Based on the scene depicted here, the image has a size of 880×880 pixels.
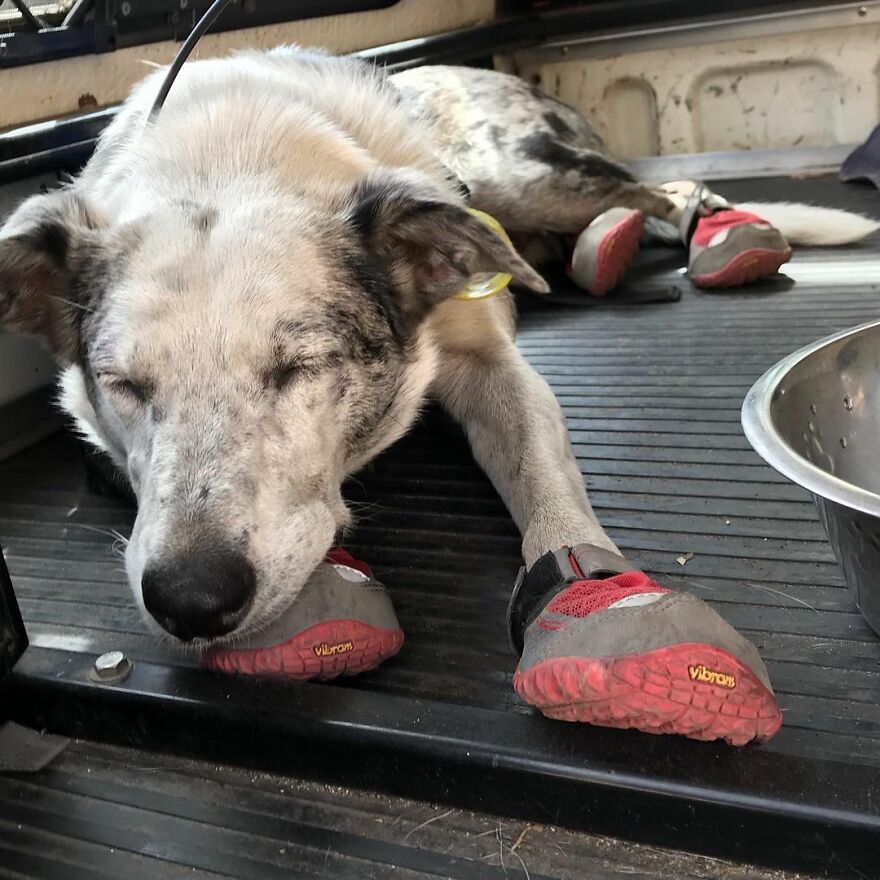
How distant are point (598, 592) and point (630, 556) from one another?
393 millimetres

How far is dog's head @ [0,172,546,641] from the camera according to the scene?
124cm

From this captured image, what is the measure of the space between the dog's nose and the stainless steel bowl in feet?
2.22

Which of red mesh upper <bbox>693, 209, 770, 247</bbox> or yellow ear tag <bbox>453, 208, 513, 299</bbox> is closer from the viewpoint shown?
yellow ear tag <bbox>453, 208, 513, 299</bbox>

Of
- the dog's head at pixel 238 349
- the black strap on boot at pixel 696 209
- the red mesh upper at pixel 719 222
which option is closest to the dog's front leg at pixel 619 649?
the dog's head at pixel 238 349

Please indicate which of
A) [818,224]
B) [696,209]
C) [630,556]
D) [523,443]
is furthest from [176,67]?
[818,224]

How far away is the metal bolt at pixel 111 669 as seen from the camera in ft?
4.57

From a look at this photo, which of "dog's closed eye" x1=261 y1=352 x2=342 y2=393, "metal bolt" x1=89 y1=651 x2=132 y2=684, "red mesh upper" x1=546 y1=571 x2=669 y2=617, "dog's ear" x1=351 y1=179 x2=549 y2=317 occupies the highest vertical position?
"dog's ear" x1=351 y1=179 x2=549 y2=317

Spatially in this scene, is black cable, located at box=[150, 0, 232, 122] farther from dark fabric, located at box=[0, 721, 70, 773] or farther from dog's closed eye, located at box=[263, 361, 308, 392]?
dark fabric, located at box=[0, 721, 70, 773]

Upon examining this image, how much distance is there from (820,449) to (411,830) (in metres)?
0.83

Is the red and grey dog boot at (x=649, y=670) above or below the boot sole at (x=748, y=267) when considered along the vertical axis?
above

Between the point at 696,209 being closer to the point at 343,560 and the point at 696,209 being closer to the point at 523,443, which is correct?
the point at 523,443

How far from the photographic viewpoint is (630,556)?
5.25 feet

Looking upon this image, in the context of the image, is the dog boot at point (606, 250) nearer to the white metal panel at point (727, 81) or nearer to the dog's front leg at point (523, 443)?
the dog's front leg at point (523, 443)

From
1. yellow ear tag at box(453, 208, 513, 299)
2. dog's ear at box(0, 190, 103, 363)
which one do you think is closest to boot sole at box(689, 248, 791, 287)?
yellow ear tag at box(453, 208, 513, 299)
